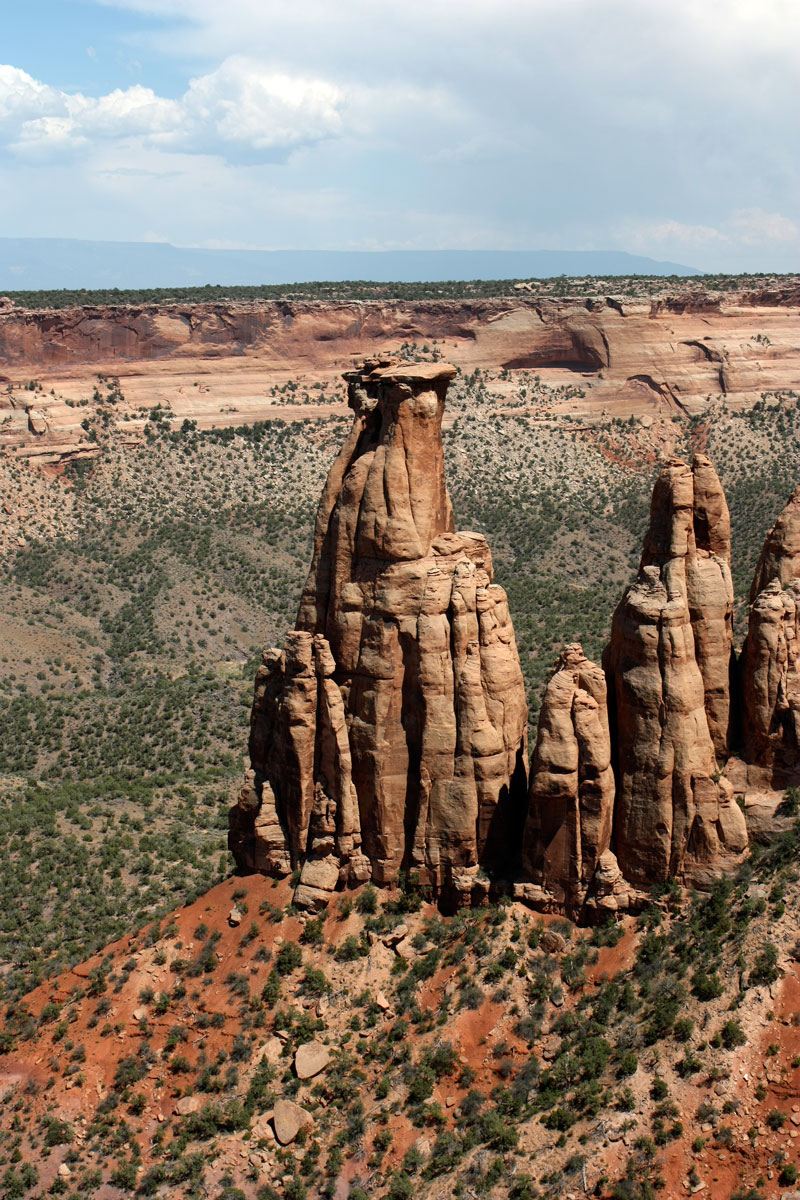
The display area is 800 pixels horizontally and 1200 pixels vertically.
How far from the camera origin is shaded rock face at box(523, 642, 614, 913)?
84.7 feet

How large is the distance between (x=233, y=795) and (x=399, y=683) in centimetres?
2258

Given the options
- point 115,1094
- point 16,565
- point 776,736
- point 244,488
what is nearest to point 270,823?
point 115,1094

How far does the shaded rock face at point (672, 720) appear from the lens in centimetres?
2581

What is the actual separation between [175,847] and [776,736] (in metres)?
24.5

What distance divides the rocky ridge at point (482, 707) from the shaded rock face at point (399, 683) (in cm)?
5

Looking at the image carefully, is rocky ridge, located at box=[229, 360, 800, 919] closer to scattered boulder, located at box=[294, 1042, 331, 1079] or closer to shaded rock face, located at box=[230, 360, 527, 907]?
shaded rock face, located at box=[230, 360, 527, 907]

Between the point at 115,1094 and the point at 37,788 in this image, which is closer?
the point at 115,1094

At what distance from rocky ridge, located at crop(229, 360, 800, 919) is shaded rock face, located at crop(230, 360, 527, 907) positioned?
5 centimetres

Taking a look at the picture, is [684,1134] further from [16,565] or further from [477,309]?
[477,309]

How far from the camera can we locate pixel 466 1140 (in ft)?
75.6

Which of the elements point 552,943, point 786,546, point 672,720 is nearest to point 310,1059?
point 552,943

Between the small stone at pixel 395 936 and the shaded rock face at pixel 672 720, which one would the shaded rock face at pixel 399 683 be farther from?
the shaded rock face at pixel 672 720

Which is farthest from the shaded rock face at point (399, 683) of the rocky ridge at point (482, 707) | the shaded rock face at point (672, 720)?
the shaded rock face at point (672, 720)

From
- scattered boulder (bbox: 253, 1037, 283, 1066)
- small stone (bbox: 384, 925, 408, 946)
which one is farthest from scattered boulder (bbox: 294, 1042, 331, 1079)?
small stone (bbox: 384, 925, 408, 946)
